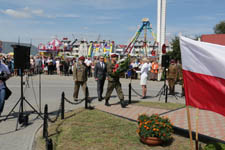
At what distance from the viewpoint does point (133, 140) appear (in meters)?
5.41

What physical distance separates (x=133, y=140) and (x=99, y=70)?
202 inches

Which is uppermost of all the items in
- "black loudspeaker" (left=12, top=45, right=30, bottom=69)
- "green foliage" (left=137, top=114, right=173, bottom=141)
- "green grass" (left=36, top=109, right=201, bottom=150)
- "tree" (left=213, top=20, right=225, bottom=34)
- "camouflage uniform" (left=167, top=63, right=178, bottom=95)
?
"tree" (left=213, top=20, right=225, bottom=34)

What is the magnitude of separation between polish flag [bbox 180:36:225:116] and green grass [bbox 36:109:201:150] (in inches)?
80.3

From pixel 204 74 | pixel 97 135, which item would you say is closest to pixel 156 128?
pixel 97 135

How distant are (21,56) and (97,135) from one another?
3.17 metres

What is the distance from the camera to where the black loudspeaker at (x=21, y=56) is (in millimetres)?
6273

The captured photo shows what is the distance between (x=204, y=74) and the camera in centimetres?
339

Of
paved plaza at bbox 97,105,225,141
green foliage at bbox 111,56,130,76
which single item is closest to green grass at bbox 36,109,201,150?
paved plaza at bbox 97,105,225,141

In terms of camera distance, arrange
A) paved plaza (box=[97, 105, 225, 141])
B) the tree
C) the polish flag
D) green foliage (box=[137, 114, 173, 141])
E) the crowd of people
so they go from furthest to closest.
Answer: the tree
the crowd of people
paved plaza (box=[97, 105, 225, 141])
green foliage (box=[137, 114, 173, 141])
the polish flag

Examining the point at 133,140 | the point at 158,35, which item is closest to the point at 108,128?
the point at 133,140

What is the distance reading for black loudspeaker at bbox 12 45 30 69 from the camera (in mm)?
6273

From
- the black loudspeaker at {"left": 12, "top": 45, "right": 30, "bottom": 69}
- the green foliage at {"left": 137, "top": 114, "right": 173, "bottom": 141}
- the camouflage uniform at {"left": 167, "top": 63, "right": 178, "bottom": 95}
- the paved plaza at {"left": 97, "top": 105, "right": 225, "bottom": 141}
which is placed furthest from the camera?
the camouflage uniform at {"left": 167, "top": 63, "right": 178, "bottom": 95}

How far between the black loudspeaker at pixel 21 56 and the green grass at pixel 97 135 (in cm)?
200

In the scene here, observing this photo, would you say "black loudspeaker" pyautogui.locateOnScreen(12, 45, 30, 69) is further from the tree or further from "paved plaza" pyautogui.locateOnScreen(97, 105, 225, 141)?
the tree
